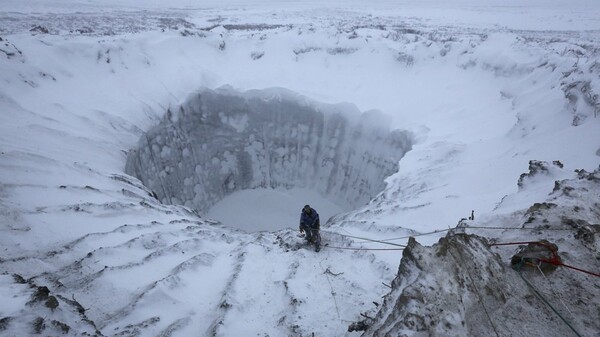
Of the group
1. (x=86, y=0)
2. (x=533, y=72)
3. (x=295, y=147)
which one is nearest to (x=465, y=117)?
(x=533, y=72)

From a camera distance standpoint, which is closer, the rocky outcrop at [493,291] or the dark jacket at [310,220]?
the rocky outcrop at [493,291]

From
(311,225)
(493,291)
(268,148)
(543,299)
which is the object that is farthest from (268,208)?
(543,299)

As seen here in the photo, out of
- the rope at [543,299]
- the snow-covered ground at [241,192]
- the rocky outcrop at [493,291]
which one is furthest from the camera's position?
the snow-covered ground at [241,192]

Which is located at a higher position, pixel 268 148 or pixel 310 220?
pixel 310 220

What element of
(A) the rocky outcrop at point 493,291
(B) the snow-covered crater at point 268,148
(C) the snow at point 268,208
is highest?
(A) the rocky outcrop at point 493,291

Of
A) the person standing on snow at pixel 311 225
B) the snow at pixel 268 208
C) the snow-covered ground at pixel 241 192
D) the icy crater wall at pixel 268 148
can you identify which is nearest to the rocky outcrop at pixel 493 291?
the snow-covered ground at pixel 241 192

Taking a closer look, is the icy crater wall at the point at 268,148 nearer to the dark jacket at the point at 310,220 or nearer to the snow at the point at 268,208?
the snow at the point at 268,208

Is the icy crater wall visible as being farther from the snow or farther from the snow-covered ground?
the snow-covered ground

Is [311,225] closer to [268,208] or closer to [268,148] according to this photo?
[268,208]
